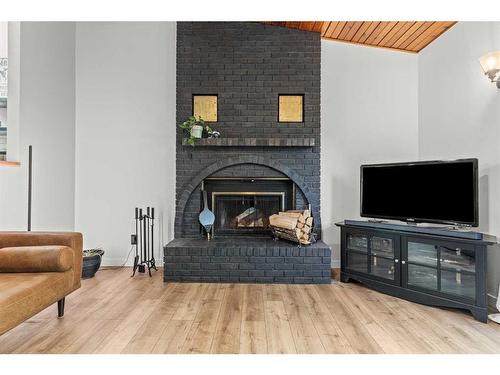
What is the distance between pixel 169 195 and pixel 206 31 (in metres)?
2.02

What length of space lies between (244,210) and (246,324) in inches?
74.5

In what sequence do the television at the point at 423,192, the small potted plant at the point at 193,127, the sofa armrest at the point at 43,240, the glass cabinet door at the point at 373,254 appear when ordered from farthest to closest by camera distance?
the small potted plant at the point at 193,127 < the glass cabinet door at the point at 373,254 < the television at the point at 423,192 < the sofa armrest at the point at 43,240

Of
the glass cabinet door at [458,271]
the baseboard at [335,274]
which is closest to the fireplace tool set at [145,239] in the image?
the baseboard at [335,274]

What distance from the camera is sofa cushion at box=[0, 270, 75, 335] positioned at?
5.84 ft

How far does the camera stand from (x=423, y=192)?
124 inches

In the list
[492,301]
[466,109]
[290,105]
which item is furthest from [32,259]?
[466,109]

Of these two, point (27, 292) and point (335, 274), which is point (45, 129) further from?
point (335, 274)

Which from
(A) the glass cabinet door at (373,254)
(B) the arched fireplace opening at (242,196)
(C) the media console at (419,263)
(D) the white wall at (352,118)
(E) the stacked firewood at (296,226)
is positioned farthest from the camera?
(D) the white wall at (352,118)

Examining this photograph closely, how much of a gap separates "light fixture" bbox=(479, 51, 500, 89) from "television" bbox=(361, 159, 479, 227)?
678mm

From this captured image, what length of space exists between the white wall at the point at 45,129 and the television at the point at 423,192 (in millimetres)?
3356

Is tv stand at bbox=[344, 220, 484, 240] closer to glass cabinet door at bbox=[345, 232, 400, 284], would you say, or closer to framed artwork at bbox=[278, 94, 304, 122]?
glass cabinet door at bbox=[345, 232, 400, 284]

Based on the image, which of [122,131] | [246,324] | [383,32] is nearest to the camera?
[246,324]

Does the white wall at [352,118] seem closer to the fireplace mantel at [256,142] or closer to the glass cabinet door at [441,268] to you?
the fireplace mantel at [256,142]

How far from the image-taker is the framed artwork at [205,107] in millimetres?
4086
